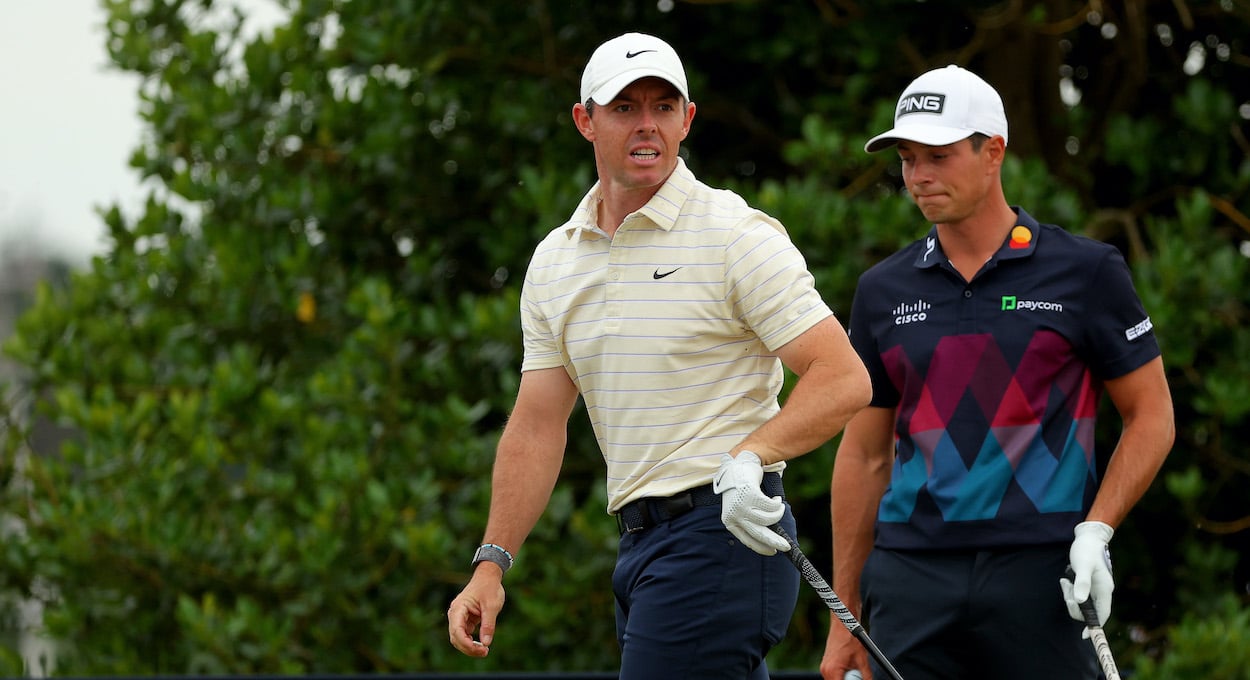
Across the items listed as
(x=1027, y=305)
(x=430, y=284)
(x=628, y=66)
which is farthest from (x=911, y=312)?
(x=430, y=284)

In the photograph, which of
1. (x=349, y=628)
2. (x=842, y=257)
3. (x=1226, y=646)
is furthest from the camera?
(x=349, y=628)

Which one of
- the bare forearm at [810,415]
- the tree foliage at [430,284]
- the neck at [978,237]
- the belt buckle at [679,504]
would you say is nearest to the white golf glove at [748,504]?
the bare forearm at [810,415]

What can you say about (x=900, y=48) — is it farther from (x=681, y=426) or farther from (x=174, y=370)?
(x=681, y=426)

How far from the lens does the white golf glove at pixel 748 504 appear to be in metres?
2.93

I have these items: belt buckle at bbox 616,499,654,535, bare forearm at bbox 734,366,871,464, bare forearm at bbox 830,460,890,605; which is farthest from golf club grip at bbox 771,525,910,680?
bare forearm at bbox 830,460,890,605

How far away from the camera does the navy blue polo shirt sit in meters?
3.52

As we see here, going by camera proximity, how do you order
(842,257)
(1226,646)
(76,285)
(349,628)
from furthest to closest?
(76,285) → (349,628) → (842,257) → (1226,646)

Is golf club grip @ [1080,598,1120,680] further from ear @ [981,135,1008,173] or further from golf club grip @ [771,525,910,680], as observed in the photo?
ear @ [981,135,1008,173]

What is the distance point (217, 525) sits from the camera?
7.08 meters

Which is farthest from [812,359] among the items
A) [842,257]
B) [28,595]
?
[28,595]

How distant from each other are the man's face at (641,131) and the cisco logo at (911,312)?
2.44 ft

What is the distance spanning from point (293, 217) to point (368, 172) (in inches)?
16.6

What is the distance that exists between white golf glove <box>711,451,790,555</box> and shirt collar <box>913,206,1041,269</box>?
96 cm

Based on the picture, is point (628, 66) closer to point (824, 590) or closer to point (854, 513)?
point (824, 590)
